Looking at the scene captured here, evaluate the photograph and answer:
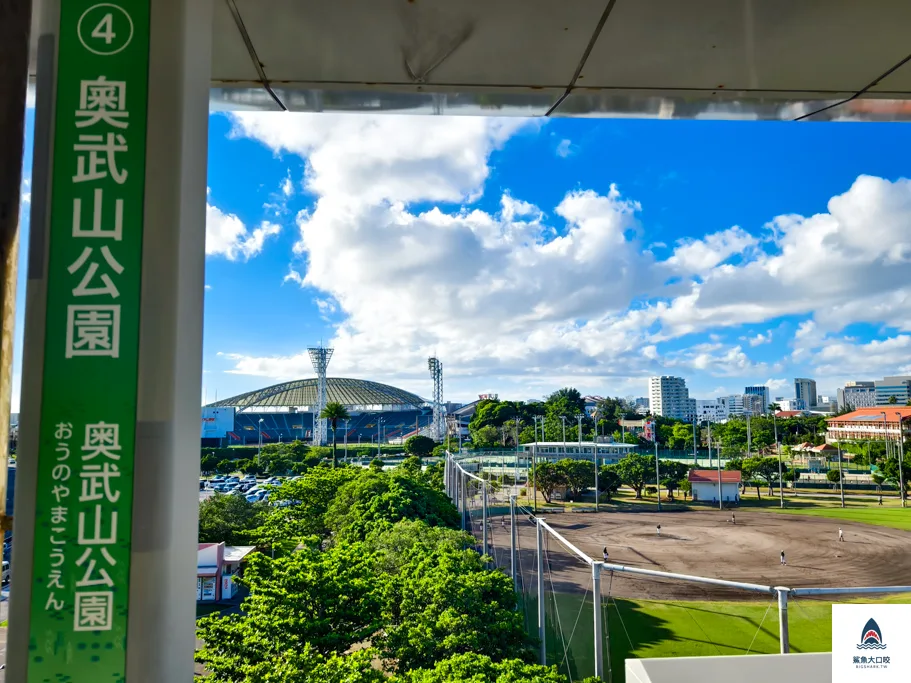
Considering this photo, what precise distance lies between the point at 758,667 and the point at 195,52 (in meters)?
3.61

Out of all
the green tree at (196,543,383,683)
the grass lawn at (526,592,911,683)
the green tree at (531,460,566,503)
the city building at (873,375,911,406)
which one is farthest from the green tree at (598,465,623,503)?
the city building at (873,375,911,406)

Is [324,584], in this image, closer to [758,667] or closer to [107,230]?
[758,667]

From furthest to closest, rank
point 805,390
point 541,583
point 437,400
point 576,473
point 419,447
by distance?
point 805,390
point 437,400
point 419,447
point 576,473
point 541,583

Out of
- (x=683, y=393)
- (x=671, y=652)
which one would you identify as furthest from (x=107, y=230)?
(x=683, y=393)

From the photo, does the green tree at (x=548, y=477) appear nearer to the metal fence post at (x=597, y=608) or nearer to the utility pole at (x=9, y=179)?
the metal fence post at (x=597, y=608)

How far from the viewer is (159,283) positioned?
106 centimetres

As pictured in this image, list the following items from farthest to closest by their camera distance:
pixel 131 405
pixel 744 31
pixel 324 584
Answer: pixel 324 584 < pixel 744 31 < pixel 131 405

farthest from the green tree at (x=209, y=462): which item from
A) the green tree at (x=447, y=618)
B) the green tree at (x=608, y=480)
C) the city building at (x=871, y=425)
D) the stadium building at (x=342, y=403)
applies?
the city building at (x=871, y=425)

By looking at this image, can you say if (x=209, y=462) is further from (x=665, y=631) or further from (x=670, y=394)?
(x=670, y=394)

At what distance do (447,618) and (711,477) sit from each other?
26.3 metres

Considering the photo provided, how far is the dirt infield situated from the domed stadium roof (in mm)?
35306

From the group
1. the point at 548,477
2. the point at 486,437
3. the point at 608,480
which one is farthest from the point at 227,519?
the point at 486,437

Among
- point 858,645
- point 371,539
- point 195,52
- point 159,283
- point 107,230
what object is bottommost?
point 371,539

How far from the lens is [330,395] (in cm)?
5484
